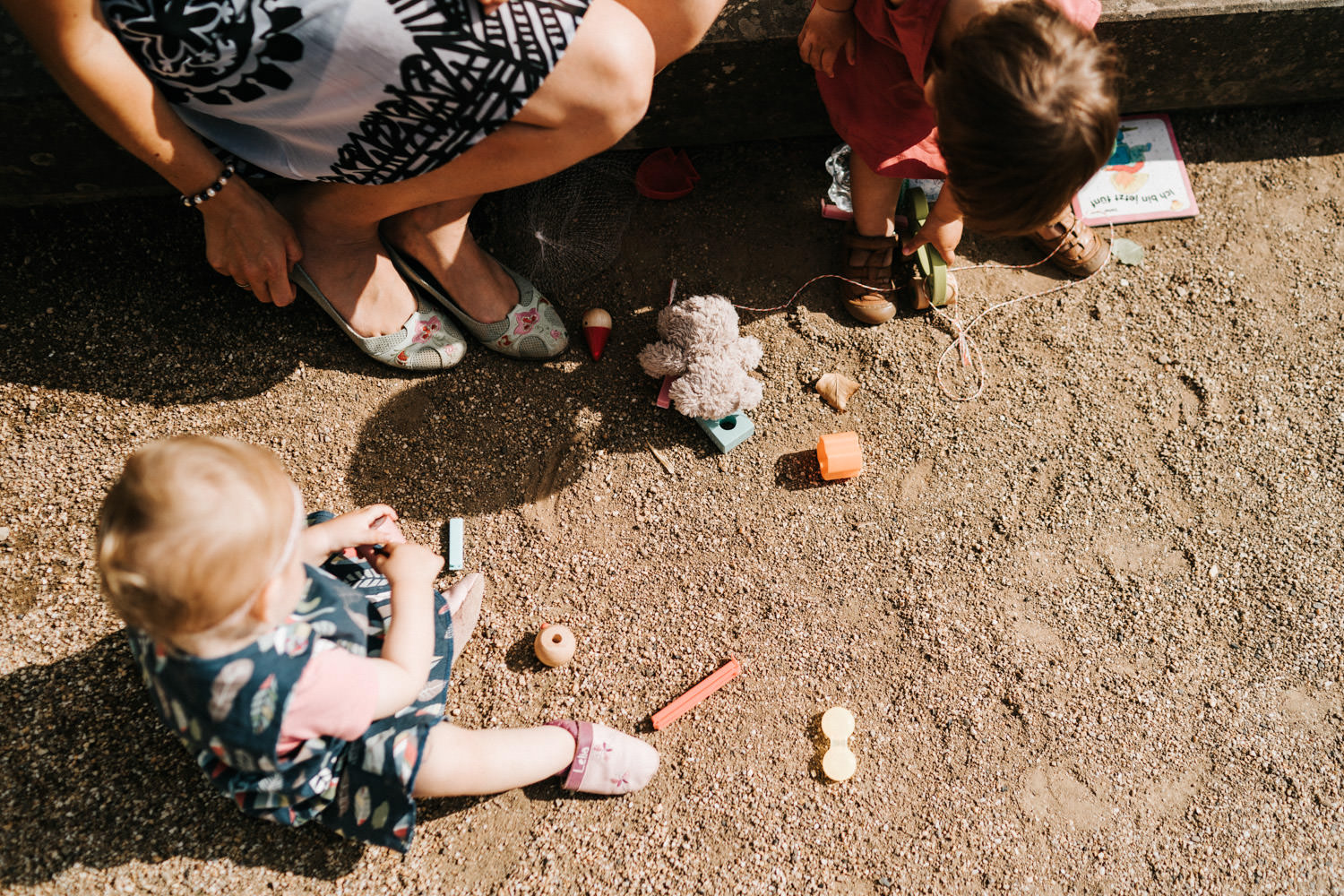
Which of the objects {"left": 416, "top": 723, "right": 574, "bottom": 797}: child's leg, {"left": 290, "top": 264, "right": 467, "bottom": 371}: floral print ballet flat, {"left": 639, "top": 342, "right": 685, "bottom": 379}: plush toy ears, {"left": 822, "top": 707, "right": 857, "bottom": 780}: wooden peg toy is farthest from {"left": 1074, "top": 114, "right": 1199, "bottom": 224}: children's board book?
{"left": 416, "top": 723, "right": 574, "bottom": 797}: child's leg

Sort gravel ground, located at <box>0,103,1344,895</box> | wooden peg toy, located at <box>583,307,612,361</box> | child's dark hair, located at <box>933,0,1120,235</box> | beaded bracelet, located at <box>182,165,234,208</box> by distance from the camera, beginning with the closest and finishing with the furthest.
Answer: child's dark hair, located at <box>933,0,1120,235</box>, beaded bracelet, located at <box>182,165,234,208</box>, gravel ground, located at <box>0,103,1344,895</box>, wooden peg toy, located at <box>583,307,612,361</box>

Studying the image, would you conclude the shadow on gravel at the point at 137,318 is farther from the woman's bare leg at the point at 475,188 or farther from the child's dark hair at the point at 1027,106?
the child's dark hair at the point at 1027,106

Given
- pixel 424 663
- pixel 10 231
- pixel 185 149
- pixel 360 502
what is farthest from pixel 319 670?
pixel 10 231

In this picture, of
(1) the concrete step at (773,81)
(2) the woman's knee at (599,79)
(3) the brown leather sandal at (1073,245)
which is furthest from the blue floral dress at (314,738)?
(3) the brown leather sandal at (1073,245)

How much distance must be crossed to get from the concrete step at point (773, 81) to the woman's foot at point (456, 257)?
0.52 metres

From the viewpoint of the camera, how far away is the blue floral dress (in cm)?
112

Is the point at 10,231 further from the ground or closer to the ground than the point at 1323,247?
further from the ground

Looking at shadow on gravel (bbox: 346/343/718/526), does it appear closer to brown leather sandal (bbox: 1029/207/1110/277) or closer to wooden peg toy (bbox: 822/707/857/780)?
wooden peg toy (bbox: 822/707/857/780)

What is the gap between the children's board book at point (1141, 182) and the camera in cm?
205

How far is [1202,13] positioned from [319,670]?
2.29m

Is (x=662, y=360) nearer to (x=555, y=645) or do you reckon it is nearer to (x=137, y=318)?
(x=555, y=645)

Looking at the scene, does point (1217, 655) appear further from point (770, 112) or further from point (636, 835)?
point (770, 112)

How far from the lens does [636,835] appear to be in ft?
5.14

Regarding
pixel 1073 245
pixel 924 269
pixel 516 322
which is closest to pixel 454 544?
pixel 516 322
